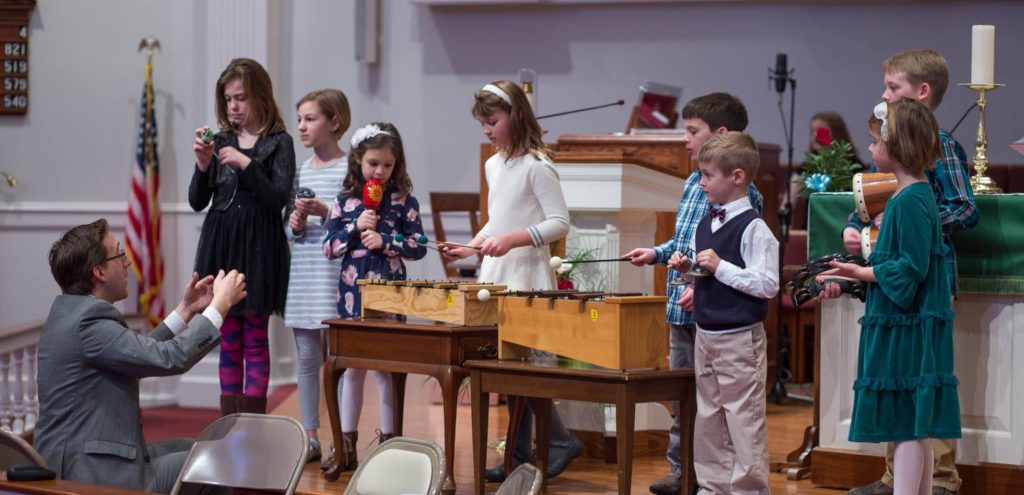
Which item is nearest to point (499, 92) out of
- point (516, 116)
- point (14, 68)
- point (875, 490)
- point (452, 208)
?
point (516, 116)

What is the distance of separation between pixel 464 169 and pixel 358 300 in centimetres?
A: 387

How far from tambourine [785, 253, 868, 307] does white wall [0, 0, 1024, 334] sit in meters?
4.25

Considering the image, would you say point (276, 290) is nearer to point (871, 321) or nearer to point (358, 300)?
point (358, 300)

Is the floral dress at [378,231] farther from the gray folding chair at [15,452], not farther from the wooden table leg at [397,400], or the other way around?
the gray folding chair at [15,452]

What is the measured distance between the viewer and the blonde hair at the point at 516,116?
13.8ft

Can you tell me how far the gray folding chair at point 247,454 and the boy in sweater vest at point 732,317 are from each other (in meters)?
1.18

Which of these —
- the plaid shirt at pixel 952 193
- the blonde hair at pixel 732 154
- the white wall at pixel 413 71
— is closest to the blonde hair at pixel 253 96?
the blonde hair at pixel 732 154

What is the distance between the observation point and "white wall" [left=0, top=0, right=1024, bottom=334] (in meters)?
7.85

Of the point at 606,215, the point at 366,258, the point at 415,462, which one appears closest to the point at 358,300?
the point at 366,258

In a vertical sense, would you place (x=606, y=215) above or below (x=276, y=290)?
above

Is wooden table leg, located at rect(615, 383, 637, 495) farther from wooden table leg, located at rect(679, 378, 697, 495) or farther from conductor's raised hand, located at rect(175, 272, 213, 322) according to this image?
conductor's raised hand, located at rect(175, 272, 213, 322)

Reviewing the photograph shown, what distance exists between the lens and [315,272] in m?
4.65

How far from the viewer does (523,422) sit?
14.3 ft

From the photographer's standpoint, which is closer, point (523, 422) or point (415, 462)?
point (415, 462)
